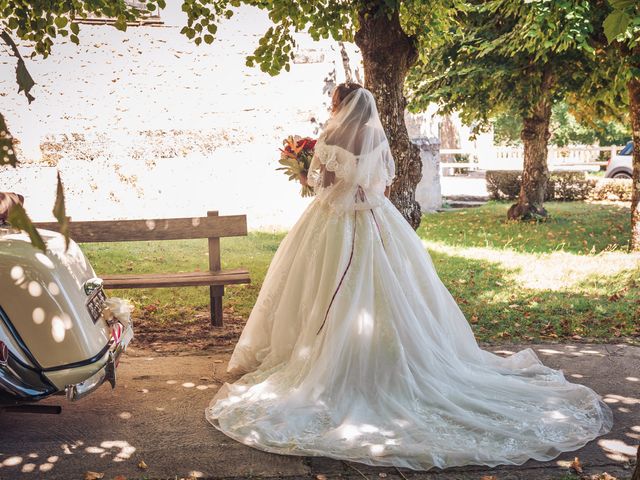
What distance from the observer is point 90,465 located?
4.07m

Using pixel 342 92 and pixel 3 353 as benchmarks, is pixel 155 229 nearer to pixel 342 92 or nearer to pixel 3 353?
pixel 342 92

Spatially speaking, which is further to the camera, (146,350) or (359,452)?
(146,350)

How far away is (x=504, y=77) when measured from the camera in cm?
1434

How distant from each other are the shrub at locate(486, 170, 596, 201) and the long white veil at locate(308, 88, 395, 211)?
1598 cm

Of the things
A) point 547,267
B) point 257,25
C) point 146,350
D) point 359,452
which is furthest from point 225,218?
point 257,25

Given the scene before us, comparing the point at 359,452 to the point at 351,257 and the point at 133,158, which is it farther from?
the point at 133,158

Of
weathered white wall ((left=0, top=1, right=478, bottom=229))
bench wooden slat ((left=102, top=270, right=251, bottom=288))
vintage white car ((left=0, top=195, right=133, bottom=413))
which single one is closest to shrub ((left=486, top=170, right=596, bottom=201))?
weathered white wall ((left=0, top=1, right=478, bottom=229))

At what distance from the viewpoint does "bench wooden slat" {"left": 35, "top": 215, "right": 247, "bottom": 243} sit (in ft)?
23.7

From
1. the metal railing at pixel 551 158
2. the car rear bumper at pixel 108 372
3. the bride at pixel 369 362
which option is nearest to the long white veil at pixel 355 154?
the bride at pixel 369 362

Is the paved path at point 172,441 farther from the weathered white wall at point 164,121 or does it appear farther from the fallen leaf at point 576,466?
the weathered white wall at point 164,121

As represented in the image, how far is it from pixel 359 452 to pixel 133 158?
33.8ft

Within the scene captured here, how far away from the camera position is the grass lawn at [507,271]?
24.8ft

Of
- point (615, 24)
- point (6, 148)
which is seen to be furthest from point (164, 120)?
point (6, 148)

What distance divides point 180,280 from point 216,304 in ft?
1.99
